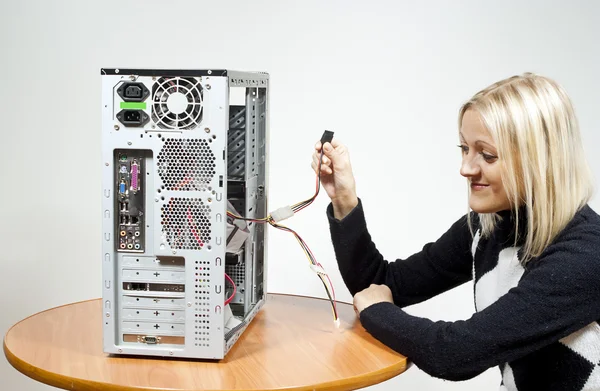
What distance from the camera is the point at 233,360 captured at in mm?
1590

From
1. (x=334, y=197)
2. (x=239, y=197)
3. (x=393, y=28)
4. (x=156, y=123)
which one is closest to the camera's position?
(x=156, y=123)

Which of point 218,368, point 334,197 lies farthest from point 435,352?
point 334,197

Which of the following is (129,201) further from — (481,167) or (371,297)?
(481,167)

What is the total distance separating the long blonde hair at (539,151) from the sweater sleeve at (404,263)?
36 centimetres

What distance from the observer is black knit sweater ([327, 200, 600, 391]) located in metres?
1.49

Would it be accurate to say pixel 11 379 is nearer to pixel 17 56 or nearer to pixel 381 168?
pixel 17 56

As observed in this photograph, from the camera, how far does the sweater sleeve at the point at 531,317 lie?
1486mm

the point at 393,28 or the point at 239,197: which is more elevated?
the point at 393,28

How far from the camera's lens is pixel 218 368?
1538 mm

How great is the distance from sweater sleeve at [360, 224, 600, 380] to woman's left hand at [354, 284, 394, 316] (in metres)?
0.25

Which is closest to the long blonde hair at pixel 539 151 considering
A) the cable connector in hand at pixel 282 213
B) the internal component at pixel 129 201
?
the cable connector in hand at pixel 282 213

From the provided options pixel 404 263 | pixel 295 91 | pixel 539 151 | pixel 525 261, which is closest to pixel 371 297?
pixel 404 263

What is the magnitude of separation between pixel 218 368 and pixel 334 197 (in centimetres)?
60

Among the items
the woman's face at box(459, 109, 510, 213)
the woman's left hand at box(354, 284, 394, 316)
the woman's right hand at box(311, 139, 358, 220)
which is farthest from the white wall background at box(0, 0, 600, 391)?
the woman's face at box(459, 109, 510, 213)
